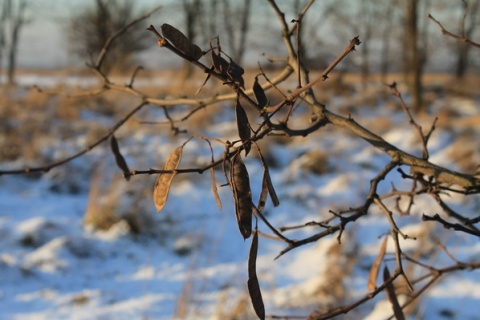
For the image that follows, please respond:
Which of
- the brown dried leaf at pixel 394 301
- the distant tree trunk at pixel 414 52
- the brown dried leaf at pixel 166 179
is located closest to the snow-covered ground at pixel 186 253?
the brown dried leaf at pixel 394 301

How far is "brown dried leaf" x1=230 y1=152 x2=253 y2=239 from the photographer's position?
510 millimetres

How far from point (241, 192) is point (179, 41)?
0.52 ft

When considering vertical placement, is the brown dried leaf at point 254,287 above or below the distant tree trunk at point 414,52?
below

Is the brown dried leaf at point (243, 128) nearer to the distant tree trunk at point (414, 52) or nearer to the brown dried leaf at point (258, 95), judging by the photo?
the brown dried leaf at point (258, 95)

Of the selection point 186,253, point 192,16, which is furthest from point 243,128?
point 192,16

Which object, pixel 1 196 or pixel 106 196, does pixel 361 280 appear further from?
pixel 1 196

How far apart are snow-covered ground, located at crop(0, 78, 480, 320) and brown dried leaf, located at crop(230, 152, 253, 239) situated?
2149 mm

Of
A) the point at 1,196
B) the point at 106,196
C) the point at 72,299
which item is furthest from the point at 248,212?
the point at 1,196

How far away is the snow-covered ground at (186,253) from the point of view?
2.84 meters

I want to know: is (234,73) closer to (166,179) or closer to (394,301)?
(166,179)

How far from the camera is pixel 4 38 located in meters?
12.5

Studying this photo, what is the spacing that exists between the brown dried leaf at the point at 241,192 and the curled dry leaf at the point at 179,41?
0.10 metres

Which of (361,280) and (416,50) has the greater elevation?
(416,50)

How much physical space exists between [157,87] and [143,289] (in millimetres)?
6144
